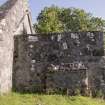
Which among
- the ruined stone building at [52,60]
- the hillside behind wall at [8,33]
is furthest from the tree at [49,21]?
the ruined stone building at [52,60]

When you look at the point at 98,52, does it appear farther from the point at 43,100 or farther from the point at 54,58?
the point at 43,100

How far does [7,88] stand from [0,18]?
2893mm

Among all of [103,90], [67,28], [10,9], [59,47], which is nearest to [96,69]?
[103,90]

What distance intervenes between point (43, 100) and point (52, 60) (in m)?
2.92

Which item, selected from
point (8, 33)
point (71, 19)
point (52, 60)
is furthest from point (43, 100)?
point (71, 19)

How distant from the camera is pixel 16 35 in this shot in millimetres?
14414

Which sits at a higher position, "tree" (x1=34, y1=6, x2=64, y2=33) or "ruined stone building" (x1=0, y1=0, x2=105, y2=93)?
"tree" (x1=34, y1=6, x2=64, y2=33)

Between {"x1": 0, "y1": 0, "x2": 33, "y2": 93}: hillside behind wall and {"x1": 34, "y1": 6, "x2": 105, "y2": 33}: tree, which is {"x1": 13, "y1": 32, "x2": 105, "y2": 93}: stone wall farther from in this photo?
{"x1": 34, "y1": 6, "x2": 105, "y2": 33}: tree

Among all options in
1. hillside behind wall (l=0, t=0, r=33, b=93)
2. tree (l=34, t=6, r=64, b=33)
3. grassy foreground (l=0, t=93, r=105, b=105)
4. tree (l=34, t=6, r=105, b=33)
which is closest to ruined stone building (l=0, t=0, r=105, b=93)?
hillside behind wall (l=0, t=0, r=33, b=93)

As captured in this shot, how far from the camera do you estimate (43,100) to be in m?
11.6

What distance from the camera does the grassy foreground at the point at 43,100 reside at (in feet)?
36.6

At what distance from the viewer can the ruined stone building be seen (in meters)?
13.3

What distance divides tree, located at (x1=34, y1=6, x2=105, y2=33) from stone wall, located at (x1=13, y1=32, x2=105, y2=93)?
10.8 metres

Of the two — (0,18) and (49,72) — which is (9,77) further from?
(0,18)
